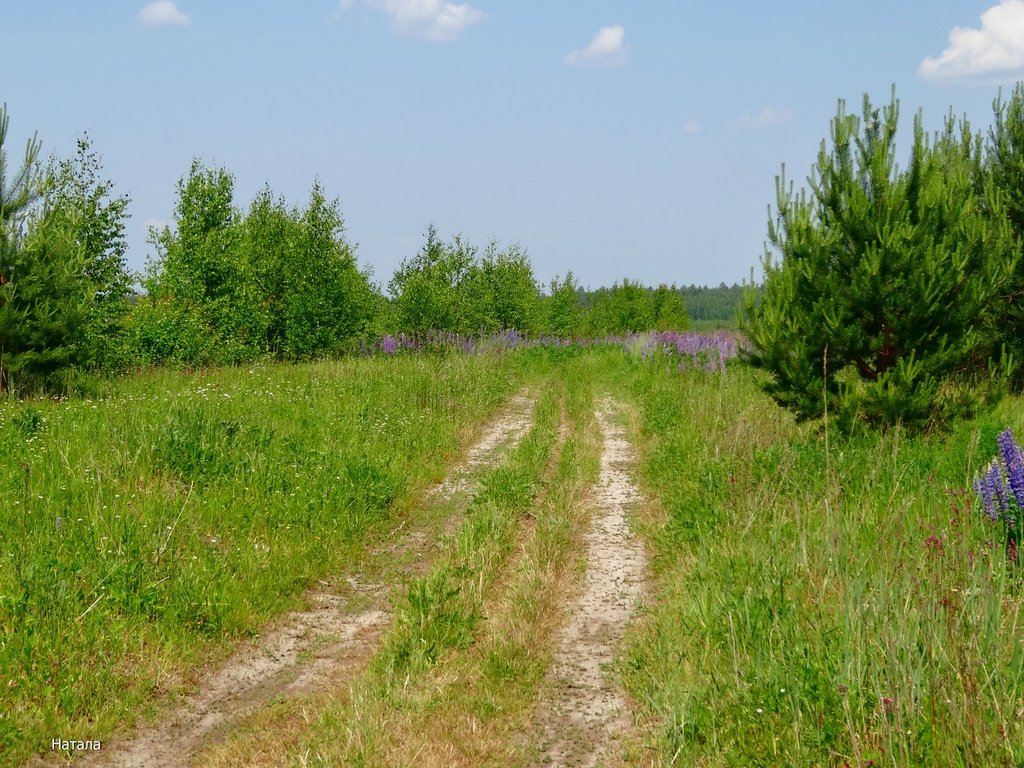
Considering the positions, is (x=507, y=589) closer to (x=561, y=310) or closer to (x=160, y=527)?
(x=160, y=527)

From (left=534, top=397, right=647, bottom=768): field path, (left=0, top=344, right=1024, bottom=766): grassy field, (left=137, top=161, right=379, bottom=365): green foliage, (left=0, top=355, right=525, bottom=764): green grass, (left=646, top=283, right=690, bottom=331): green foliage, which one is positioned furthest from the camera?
(left=646, top=283, right=690, bottom=331): green foliage

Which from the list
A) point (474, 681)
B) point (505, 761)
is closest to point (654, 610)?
point (474, 681)

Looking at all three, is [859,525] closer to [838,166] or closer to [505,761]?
[505,761]

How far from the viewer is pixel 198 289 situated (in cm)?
2419

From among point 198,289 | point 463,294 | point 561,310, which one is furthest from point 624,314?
point 198,289

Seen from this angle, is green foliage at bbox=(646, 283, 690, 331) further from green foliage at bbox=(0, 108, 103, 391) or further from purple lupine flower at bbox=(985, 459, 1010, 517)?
purple lupine flower at bbox=(985, 459, 1010, 517)

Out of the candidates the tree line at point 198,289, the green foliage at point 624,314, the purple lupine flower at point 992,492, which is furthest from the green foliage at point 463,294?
the purple lupine flower at point 992,492

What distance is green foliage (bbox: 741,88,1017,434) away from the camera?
881cm

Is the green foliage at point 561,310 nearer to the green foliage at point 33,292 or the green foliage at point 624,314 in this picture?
the green foliage at point 624,314

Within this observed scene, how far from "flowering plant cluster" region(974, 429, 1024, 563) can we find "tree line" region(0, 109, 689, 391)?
1355 cm

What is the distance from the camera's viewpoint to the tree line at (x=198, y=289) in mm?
13594

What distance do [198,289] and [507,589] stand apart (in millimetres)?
20846

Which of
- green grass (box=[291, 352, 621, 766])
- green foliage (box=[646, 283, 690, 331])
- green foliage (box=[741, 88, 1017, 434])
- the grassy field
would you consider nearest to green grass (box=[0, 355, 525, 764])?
the grassy field

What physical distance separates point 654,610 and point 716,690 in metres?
1.58
